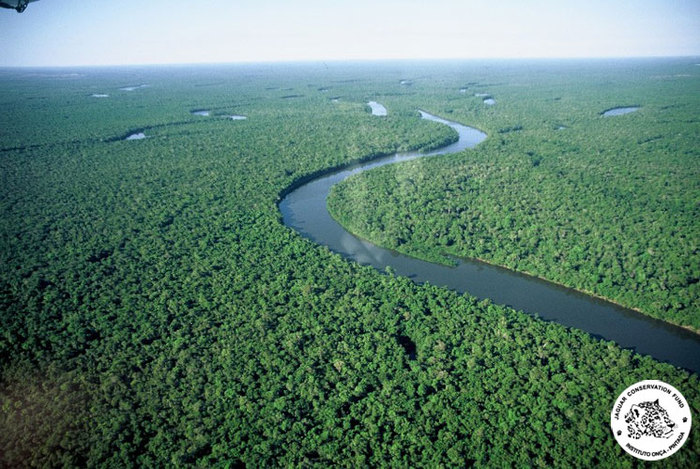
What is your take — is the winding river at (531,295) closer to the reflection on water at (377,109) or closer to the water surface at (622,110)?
the reflection on water at (377,109)

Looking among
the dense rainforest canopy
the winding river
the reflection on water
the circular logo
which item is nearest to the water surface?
the dense rainforest canopy

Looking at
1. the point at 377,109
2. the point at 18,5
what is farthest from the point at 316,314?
the point at 377,109

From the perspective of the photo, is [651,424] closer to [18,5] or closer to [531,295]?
[531,295]

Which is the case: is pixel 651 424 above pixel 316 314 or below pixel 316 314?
above

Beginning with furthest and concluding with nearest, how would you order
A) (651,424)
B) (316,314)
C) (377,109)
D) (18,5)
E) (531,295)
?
(377,109) < (531,295) < (316,314) < (651,424) < (18,5)

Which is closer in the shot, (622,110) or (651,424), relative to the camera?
(651,424)

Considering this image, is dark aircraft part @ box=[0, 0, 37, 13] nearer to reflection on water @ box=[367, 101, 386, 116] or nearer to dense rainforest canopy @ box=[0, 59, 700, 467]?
dense rainforest canopy @ box=[0, 59, 700, 467]

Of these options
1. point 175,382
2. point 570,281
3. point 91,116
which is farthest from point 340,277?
point 91,116
